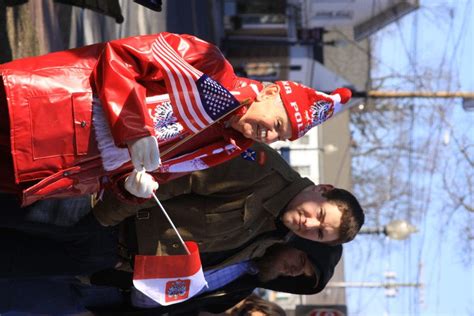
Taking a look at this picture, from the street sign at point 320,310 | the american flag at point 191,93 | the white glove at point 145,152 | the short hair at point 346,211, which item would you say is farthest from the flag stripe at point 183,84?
the street sign at point 320,310

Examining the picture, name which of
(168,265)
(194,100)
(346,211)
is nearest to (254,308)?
(346,211)

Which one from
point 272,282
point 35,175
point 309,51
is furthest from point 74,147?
point 309,51

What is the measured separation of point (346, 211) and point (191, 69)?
1426mm

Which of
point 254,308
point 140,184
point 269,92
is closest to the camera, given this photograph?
point 140,184

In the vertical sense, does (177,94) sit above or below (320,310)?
above

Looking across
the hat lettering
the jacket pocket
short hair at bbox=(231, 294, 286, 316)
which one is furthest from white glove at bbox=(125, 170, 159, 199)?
short hair at bbox=(231, 294, 286, 316)

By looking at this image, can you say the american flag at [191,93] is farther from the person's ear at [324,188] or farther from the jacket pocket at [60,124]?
the person's ear at [324,188]

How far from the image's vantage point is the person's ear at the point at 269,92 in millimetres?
3888

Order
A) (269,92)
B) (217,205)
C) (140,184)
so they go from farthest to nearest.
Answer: (217,205) < (269,92) < (140,184)

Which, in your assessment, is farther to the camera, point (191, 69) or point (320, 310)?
point (320, 310)

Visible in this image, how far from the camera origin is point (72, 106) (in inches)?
140

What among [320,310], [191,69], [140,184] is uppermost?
[191,69]

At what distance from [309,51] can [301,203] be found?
20991mm

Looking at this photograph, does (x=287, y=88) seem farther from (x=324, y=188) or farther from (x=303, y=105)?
(x=324, y=188)
